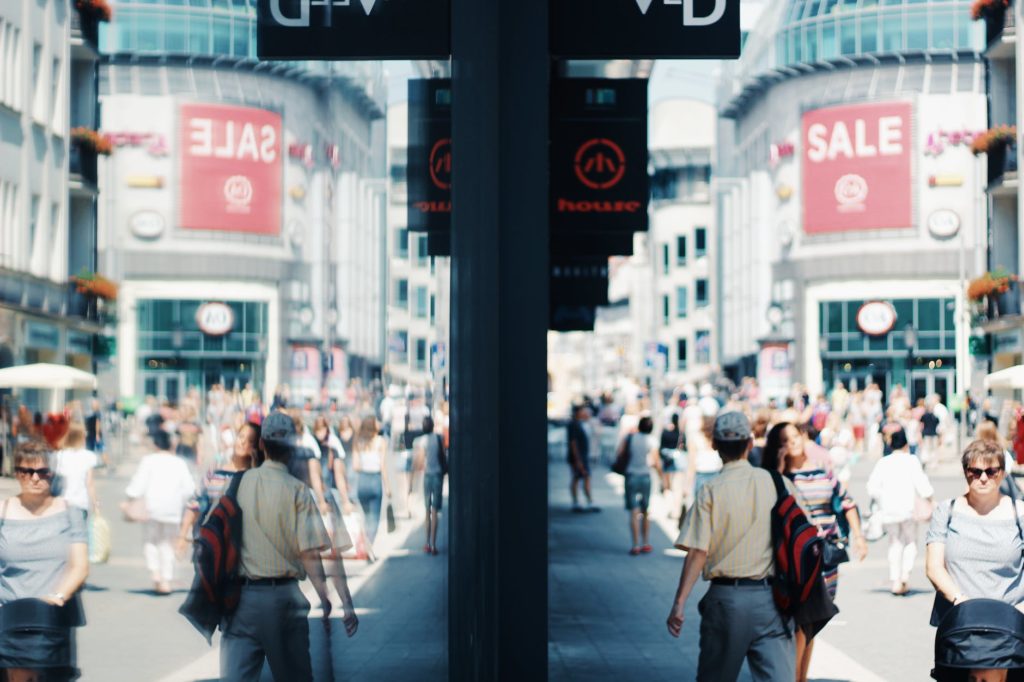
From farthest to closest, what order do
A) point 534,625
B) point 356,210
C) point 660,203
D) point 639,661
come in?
1. point 660,203
2. point 639,661
3. point 356,210
4. point 534,625

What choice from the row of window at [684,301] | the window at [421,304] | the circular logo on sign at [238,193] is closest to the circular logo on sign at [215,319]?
the circular logo on sign at [238,193]

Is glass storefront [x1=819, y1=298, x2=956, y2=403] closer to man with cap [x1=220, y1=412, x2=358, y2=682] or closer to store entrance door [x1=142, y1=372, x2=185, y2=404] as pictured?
store entrance door [x1=142, y1=372, x2=185, y2=404]

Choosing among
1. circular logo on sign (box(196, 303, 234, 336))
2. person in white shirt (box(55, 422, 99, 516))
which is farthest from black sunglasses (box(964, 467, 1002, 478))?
person in white shirt (box(55, 422, 99, 516))

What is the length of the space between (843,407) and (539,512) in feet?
47.5

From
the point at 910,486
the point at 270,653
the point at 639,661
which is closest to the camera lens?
the point at 270,653

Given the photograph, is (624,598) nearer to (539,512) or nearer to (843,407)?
(843,407)

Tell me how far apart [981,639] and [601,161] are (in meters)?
7.36

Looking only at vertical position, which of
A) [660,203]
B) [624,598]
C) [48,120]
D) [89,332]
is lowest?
[624,598]

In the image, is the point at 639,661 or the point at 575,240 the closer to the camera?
the point at 639,661

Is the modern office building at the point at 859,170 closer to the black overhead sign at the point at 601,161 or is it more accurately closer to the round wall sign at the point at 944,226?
the round wall sign at the point at 944,226

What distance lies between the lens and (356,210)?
8008 millimetres

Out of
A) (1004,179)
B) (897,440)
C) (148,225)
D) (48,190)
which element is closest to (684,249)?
(897,440)

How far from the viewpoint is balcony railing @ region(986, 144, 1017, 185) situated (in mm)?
10242

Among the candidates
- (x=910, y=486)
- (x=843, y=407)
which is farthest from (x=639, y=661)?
(x=843, y=407)
